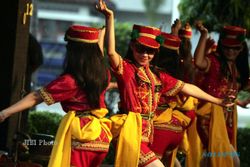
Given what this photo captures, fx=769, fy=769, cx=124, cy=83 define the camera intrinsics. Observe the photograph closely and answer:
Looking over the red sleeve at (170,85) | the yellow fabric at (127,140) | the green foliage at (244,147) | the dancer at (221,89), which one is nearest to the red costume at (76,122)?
the yellow fabric at (127,140)

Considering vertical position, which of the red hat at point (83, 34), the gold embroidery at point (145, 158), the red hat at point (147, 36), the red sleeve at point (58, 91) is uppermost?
the red hat at point (83, 34)

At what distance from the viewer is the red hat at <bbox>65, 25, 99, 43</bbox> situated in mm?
5938

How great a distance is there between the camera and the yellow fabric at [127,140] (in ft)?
20.4

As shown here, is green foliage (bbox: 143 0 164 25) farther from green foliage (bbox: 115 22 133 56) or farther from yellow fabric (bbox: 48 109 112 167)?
yellow fabric (bbox: 48 109 112 167)

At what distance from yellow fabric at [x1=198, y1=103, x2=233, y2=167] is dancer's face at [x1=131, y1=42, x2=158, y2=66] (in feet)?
5.14

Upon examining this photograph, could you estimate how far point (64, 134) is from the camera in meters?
5.85

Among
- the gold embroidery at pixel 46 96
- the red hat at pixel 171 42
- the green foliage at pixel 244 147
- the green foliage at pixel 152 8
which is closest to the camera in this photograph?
the gold embroidery at pixel 46 96

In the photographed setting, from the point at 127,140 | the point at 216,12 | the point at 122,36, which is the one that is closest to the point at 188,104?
the point at 127,140

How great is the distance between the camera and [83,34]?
5.93m

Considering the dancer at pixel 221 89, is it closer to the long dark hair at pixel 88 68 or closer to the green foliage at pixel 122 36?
the long dark hair at pixel 88 68

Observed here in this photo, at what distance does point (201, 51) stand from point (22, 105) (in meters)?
2.47

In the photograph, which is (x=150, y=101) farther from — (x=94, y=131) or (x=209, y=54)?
(x=209, y=54)

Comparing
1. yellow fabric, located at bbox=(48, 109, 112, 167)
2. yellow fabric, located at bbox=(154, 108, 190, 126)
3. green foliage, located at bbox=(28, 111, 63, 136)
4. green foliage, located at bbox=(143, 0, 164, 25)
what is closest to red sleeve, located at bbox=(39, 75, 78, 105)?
yellow fabric, located at bbox=(48, 109, 112, 167)

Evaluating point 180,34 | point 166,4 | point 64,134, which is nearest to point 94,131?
point 64,134
